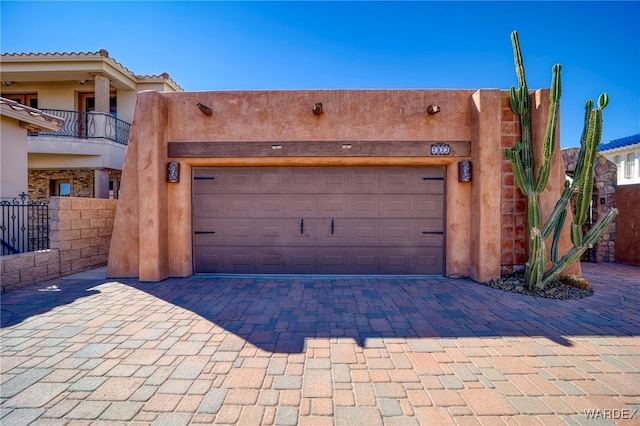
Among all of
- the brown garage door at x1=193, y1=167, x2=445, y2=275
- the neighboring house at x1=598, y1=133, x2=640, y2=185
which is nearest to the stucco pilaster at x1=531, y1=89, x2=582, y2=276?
the brown garage door at x1=193, y1=167, x2=445, y2=275

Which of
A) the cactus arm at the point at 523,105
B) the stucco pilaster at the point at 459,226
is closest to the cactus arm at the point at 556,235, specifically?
the cactus arm at the point at 523,105

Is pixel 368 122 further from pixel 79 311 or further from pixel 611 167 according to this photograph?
pixel 611 167

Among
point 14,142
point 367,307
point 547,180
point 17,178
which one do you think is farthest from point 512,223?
point 14,142

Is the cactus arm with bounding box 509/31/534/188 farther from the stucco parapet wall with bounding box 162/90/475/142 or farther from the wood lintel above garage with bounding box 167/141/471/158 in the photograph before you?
the wood lintel above garage with bounding box 167/141/471/158

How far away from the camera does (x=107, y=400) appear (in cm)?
233

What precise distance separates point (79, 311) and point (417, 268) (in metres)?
6.03

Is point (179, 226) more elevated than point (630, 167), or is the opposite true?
point (630, 167)

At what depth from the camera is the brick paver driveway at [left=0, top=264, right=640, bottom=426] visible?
7.22 feet

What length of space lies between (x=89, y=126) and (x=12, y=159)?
5.18m

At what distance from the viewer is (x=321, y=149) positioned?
5938mm

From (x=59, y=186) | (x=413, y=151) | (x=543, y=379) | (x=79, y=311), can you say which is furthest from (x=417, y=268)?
(x=59, y=186)

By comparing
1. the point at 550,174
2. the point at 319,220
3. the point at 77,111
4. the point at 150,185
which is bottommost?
the point at 319,220

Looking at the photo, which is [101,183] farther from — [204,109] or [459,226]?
[459,226]

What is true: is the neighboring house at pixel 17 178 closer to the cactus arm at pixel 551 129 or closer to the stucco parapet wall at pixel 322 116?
the stucco parapet wall at pixel 322 116
